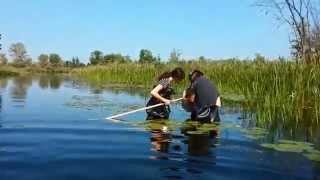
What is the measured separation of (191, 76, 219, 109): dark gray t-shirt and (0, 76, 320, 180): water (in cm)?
70

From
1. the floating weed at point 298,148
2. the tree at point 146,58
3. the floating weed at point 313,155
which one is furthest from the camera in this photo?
the tree at point 146,58

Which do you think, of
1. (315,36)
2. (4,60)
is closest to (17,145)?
(315,36)

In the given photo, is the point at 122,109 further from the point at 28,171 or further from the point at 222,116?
the point at 28,171

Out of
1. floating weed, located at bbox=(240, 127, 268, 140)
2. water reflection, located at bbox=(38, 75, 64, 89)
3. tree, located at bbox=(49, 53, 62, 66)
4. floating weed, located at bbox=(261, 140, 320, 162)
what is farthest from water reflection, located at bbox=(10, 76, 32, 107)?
tree, located at bbox=(49, 53, 62, 66)

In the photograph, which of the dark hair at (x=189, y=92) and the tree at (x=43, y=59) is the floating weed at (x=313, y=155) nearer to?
the dark hair at (x=189, y=92)

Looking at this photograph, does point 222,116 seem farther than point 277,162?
Yes

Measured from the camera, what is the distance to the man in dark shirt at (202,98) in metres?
12.3

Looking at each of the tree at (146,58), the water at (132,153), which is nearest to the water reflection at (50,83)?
the tree at (146,58)

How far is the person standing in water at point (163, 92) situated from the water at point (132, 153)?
56cm

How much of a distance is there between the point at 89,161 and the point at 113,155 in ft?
2.32

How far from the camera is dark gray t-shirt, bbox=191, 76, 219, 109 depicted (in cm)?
1233

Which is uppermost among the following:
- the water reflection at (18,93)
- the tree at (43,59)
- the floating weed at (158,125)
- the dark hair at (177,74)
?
the tree at (43,59)

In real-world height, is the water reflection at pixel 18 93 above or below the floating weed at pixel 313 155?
above

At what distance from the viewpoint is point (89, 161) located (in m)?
8.32
